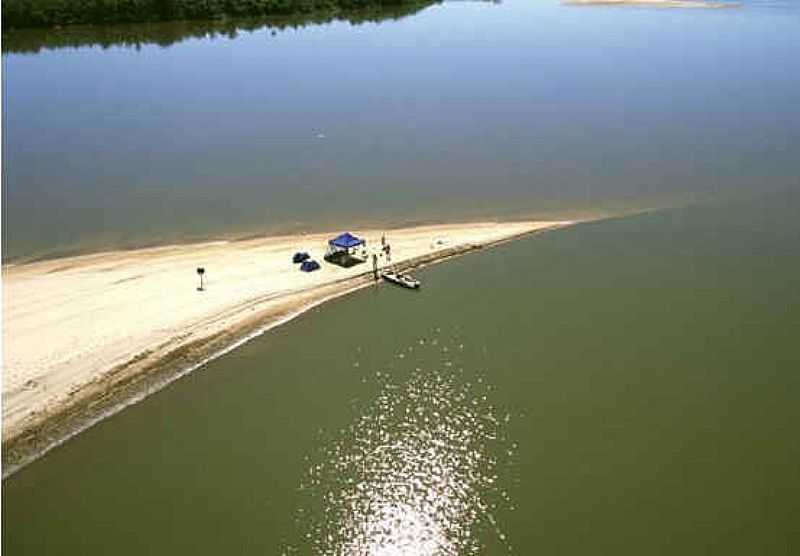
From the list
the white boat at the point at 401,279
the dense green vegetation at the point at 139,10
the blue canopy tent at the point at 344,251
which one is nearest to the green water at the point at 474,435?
the white boat at the point at 401,279

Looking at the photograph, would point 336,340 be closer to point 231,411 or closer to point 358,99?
point 231,411

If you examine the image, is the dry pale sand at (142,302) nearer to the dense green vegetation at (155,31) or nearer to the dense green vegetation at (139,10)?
the dense green vegetation at (155,31)

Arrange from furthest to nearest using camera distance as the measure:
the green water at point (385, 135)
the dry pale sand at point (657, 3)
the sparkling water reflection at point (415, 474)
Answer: the dry pale sand at point (657, 3)
the green water at point (385, 135)
the sparkling water reflection at point (415, 474)

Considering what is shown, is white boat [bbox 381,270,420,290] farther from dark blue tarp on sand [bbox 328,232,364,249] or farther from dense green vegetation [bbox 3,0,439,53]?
dense green vegetation [bbox 3,0,439,53]

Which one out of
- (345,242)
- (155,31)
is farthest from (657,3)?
(345,242)

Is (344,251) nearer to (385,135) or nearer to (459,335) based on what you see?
(459,335)

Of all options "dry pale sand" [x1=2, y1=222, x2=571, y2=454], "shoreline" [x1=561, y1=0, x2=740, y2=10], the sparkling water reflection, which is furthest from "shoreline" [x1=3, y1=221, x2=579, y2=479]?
"shoreline" [x1=561, y1=0, x2=740, y2=10]
